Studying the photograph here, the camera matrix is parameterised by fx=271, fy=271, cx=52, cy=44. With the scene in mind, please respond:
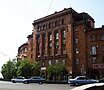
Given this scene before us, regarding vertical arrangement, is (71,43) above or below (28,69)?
above

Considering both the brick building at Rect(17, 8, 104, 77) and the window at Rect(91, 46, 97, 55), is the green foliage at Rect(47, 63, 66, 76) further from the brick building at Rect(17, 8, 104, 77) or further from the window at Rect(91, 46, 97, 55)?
the window at Rect(91, 46, 97, 55)

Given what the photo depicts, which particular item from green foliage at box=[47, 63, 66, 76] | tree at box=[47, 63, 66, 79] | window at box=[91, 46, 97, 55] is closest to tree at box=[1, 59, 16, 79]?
tree at box=[47, 63, 66, 79]

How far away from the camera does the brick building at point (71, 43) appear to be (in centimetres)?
6725

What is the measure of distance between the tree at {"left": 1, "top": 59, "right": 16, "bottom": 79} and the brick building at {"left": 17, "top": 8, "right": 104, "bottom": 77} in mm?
8437

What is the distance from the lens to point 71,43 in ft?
232

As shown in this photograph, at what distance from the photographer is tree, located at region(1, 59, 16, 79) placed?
279 ft

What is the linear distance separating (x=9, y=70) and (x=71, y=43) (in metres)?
26.3

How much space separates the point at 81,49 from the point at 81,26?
605 cm

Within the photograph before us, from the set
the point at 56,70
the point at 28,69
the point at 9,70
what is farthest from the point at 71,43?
the point at 9,70

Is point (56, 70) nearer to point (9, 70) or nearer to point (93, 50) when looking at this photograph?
point (93, 50)

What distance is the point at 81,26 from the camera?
70562 mm

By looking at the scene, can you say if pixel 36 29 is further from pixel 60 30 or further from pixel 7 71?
pixel 7 71

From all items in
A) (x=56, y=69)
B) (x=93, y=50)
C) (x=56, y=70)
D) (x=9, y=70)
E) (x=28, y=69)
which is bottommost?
(x=56, y=70)

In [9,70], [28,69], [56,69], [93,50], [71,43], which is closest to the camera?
[93,50]
